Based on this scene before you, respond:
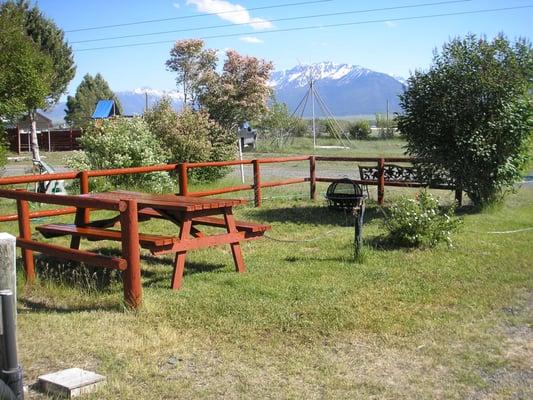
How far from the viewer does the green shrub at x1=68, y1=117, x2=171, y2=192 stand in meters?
14.0

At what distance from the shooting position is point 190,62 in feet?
123

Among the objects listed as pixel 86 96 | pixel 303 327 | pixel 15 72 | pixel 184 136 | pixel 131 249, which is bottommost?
pixel 303 327

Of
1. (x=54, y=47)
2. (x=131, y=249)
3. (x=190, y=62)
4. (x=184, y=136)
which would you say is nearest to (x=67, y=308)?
(x=131, y=249)

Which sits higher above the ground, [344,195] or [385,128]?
[385,128]

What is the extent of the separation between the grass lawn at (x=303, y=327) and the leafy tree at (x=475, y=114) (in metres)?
3.17

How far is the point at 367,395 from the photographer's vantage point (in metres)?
3.87

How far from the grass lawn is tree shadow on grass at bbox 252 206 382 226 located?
264 cm

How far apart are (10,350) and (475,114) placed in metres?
8.82

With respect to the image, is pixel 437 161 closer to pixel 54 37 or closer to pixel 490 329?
pixel 490 329

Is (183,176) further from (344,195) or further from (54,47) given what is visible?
(54,47)

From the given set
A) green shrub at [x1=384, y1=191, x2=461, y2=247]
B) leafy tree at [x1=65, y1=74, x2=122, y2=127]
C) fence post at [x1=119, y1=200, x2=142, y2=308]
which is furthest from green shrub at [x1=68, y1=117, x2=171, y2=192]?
leafy tree at [x1=65, y1=74, x2=122, y2=127]

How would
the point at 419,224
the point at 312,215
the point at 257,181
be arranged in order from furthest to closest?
the point at 257,181
the point at 312,215
the point at 419,224

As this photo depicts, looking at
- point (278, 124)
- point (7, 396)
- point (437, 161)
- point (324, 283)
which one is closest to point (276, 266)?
point (324, 283)

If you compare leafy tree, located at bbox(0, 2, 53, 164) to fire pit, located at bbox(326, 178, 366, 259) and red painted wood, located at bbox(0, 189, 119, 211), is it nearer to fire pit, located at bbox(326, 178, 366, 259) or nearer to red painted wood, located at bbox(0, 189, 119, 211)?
fire pit, located at bbox(326, 178, 366, 259)
